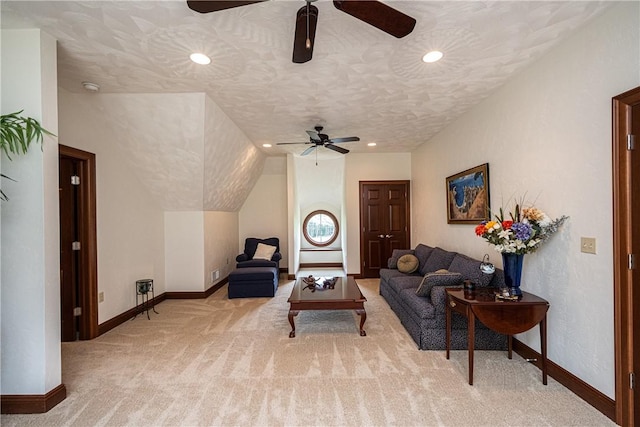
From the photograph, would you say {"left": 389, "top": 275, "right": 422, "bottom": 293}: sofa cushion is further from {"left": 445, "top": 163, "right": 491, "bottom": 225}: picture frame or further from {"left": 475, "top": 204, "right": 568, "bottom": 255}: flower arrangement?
{"left": 475, "top": 204, "right": 568, "bottom": 255}: flower arrangement

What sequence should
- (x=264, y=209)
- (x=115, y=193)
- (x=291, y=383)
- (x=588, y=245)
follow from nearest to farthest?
(x=588, y=245), (x=291, y=383), (x=115, y=193), (x=264, y=209)

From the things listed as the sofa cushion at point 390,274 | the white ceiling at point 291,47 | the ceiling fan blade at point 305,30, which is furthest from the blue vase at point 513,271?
the ceiling fan blade at point 305,30

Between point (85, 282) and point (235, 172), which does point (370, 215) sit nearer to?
point (235, 172)

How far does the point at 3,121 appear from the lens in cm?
192

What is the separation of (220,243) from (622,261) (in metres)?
5.56

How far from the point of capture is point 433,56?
243cm

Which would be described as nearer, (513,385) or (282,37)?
(282,37)

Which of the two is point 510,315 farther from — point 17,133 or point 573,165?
point 17,133

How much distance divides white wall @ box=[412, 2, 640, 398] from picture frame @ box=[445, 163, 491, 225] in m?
0.24

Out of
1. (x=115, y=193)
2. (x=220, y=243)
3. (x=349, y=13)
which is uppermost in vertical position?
(x=349, y=13)

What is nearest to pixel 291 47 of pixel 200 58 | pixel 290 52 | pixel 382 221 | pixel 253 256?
pixel 290 52

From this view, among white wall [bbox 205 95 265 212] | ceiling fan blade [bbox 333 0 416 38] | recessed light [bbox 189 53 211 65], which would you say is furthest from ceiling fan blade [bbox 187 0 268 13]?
white wall [bbox 205 95 265 212]

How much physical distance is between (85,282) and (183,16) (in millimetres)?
3076

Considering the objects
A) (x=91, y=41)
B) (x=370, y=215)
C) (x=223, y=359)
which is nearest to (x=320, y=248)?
(x=370, y=215)
